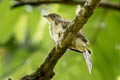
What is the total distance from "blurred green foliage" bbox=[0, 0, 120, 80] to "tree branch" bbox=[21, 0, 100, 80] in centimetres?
116

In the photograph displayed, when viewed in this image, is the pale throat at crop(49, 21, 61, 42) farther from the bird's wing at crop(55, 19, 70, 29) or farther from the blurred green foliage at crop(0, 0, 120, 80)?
the blurred green foliage at crop(0, 0, 120, 80)

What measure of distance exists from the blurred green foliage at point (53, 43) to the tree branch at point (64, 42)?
1.16 m

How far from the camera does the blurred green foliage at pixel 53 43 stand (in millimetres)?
3650

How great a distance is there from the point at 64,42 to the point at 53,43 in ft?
4.49

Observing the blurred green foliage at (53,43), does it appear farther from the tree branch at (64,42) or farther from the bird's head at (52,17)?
the tree branch at (64,42)

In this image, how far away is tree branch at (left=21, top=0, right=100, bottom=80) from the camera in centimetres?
208

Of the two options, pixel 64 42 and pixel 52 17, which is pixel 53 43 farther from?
pixel 64 42

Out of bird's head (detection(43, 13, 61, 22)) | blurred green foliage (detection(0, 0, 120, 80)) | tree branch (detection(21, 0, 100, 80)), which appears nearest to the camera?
tree branch (detection(21, 0, 100, 80))

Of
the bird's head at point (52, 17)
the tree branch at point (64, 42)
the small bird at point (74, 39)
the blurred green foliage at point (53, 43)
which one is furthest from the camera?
the blurred green foliage at point (53, 43)

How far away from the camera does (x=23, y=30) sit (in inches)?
165

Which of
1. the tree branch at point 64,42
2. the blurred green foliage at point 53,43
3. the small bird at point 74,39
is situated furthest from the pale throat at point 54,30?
the blurred green foliage at point 53,43

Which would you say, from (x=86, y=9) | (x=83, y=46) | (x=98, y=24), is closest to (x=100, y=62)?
(x=98, y=24)

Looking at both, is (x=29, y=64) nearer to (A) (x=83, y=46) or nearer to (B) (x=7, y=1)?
(B) (x=7, y=1)

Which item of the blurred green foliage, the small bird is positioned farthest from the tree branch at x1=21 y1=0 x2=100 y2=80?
the blurred green foliage
